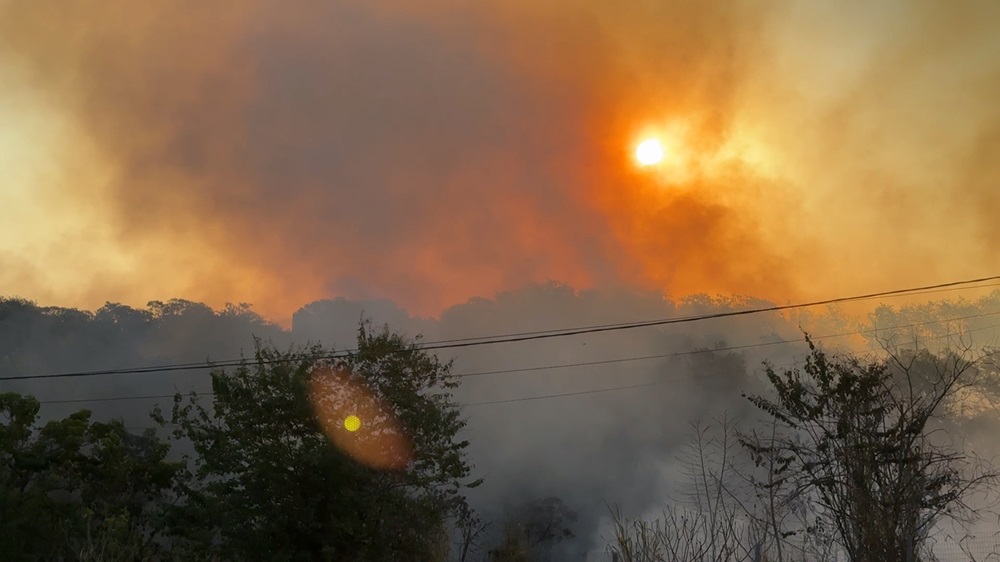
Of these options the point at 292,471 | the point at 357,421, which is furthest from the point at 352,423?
the point at 292,471

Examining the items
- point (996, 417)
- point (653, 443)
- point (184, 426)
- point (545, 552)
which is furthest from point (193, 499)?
point (996, 417)

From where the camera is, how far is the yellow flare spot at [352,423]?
2252 cm

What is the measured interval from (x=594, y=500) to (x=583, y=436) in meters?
7.31

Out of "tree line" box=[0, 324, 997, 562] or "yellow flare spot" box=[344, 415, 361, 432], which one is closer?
"tree line" box=[0, 324, 997, 562]

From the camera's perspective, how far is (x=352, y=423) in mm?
22734

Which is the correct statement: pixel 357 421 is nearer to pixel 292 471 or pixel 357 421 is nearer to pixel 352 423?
pixel 352 423

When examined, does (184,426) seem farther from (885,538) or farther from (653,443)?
(653,443)

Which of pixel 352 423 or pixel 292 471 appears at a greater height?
pixel 352 423

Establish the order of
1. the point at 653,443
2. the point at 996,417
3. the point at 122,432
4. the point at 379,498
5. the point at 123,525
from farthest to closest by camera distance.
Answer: the point at 653,443
the point at 996,417
the point at 122,432
the point at 379,498
the point at 123,525

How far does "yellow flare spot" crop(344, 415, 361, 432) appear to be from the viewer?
22.5 m

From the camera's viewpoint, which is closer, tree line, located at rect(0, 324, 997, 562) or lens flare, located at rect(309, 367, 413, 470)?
tree line, located at rect(0, 324, 997, 562)

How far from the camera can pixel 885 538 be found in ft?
39.5

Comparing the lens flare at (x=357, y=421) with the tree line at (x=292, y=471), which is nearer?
the tree line at (x=292, y=471)

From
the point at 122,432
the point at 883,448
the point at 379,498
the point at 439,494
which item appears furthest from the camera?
the point at 122,432
